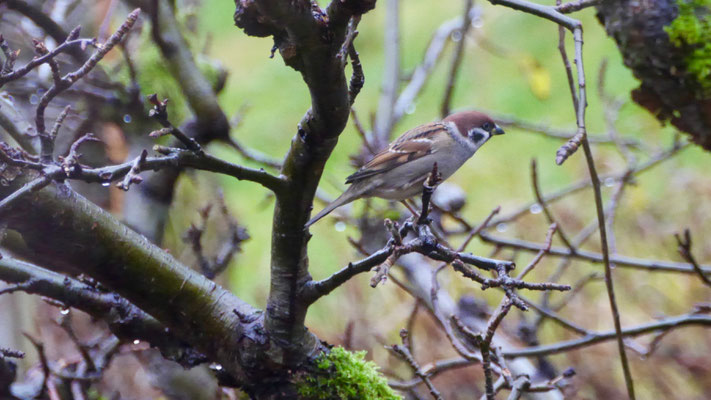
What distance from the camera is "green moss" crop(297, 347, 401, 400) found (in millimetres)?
1523

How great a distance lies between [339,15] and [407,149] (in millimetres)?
1380

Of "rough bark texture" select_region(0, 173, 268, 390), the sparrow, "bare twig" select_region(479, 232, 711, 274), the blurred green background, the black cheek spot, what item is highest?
the blurred green background

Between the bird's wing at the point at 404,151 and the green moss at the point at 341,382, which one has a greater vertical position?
the bird's wing at the point at 404,151

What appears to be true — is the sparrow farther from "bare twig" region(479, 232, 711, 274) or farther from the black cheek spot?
"bare twig" region(479, 232, 711, 274)

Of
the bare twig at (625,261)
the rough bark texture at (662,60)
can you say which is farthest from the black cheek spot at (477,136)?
the rough bark texture at (662,60)

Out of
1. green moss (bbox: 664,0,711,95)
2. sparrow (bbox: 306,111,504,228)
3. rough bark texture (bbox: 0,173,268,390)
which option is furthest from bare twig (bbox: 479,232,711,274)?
rough bark texture (bbox: 0,173,268,390)

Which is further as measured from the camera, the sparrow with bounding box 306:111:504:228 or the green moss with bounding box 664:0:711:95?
the sparrow with bounding box 306:111:504:228

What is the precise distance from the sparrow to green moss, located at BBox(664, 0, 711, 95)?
772 mm

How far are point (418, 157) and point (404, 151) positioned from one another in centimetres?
5

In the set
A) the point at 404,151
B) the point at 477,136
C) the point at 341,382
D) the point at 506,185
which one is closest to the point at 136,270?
the point at 341,382

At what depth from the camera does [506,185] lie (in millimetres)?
5969

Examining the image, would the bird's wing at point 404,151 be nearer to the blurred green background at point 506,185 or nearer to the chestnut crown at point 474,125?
the chestnut crown at point 474,125

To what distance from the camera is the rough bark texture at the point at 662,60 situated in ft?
6.44

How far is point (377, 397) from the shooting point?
5.08ft
